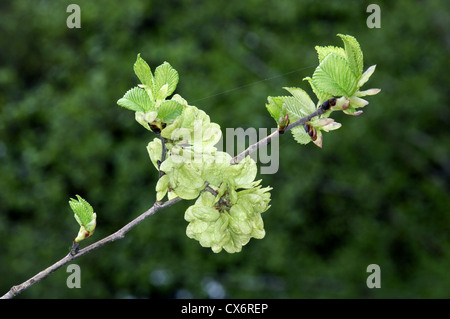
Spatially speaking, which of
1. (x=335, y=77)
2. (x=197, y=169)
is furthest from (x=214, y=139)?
(x=335, y=77)

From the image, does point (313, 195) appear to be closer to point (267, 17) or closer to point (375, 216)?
point (375, 216)

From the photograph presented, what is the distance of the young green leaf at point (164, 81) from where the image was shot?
21.3 inches

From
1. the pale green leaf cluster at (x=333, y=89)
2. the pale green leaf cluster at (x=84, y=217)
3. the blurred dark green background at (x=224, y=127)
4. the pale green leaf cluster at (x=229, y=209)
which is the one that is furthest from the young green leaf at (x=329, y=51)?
the blurred dark green background at (x=224, y=127)

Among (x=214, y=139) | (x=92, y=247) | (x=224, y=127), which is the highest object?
(x=224, y=127)

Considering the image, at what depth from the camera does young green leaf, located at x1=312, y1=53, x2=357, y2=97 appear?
513 mm

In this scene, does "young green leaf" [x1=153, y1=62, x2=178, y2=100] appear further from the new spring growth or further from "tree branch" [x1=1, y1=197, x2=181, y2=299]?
"tree branch" [x1=1, y1=197, x2=181, y2=299]

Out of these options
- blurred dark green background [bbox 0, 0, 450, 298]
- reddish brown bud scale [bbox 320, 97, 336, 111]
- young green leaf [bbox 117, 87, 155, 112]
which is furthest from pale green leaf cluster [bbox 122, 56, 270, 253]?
blurred dark green background [bbox 0, 0, 450, 298]

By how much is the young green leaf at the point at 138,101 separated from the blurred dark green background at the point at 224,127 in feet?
6.46

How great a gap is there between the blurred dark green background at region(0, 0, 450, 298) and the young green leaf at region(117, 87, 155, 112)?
1970 millimetres

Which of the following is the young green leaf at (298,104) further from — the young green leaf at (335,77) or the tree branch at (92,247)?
the tree branch at (92,247)

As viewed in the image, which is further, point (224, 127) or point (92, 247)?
point (224, 127)

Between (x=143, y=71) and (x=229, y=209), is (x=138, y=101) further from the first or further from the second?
(x=229, y=209)

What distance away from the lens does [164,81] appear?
0.55 metres

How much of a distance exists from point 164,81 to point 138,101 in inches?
1.4
